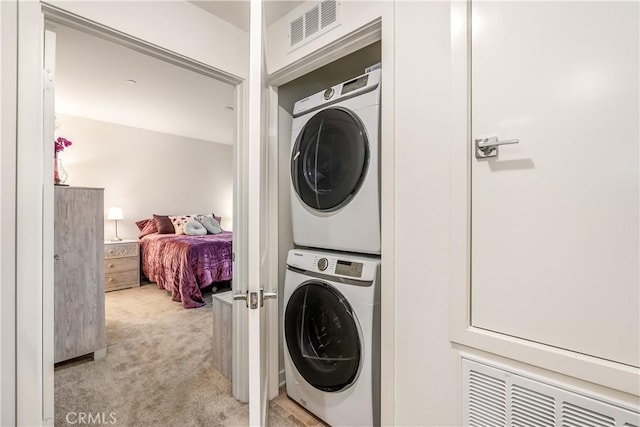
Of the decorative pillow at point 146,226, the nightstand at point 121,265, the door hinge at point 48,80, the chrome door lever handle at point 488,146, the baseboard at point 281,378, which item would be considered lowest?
the baseboard at point 281,378

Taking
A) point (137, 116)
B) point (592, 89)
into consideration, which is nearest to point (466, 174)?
point (592, 89)

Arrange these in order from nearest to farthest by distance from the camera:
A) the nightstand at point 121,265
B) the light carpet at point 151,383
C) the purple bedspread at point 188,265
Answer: the light carpet at point 151,383 → the purple bedspread at point 188,265 → the nightstand at point 121,265

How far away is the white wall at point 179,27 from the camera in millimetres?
1273

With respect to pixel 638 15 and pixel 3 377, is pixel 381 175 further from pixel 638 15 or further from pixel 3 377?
pixel 3 377

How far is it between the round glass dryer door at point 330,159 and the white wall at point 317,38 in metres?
0.35

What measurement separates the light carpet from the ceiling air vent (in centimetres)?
214

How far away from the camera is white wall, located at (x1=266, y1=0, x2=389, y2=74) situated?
1.25 meters

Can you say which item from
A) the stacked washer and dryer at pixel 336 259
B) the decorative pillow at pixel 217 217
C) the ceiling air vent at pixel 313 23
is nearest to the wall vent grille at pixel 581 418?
the stacked washer and dryer at pixel 336 259

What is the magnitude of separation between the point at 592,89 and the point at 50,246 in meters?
2.08

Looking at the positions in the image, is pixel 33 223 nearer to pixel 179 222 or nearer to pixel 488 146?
pixel 488 146

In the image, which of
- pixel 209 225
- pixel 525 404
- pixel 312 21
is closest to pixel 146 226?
pixel 209 225

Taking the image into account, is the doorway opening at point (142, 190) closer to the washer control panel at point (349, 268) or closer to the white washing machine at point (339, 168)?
the white washing machine at point (339, 168)

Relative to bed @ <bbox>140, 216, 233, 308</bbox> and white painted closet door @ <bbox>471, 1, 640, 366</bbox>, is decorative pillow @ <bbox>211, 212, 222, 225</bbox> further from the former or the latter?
white painted closet door @ <bbox>471, 1, 640, 366</bbox>

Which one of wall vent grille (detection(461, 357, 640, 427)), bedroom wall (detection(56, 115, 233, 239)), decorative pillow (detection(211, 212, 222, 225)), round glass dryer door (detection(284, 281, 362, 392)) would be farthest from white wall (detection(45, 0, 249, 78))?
decorative pillow (detection(211, 212, 222, 225))
